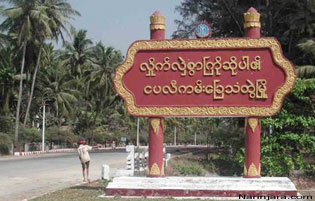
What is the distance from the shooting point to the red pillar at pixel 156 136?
12.2 meters

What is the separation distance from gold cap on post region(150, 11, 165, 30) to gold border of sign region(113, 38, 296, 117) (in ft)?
1.22

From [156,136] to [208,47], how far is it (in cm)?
248

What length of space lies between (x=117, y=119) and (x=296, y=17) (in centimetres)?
4053

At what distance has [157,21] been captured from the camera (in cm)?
1232

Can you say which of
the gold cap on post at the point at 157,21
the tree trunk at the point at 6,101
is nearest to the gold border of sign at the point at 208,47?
the gold cap on post at the point at 157,21

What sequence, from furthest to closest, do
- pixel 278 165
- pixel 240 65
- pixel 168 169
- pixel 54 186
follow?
pixel 168 169, pixel 278 165, pixel 54 186, pixel 240 65

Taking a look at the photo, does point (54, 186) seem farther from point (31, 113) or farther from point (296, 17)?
point (31, 113)

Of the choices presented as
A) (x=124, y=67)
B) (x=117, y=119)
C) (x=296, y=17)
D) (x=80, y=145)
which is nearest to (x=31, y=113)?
(x=117, y=119)

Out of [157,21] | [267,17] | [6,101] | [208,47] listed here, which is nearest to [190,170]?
[208,47]

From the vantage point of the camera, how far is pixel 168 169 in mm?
21594

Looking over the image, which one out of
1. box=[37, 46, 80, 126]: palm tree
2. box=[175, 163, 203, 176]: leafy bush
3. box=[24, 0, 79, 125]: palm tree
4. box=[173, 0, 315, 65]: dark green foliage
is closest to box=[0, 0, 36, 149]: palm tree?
box=[24, 0, 79, 125]: palm tree

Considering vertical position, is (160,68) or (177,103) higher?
(160,68)

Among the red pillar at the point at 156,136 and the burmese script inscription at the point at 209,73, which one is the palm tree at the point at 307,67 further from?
the red pillar at the point at 156,136

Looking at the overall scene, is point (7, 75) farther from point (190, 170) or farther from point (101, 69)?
point (190, 170)
